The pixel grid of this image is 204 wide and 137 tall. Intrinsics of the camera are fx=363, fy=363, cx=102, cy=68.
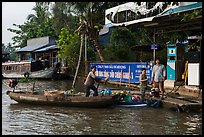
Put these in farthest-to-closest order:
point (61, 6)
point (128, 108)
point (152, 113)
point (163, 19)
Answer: point (61, 6) < point (163, 19) < point (128, 108) < point (152, 113)

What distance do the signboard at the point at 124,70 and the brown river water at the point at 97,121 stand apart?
25.4 feet

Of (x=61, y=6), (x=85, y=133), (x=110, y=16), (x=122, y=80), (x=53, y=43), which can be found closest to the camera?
→ (x=85, y=133)

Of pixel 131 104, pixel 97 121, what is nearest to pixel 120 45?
pixel 131 104

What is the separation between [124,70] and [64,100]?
9.84 m

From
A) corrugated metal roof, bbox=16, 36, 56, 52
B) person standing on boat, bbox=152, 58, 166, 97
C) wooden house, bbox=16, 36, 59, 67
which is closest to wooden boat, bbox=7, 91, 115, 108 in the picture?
person standing on boat, bbox=152, 58, 166, 97

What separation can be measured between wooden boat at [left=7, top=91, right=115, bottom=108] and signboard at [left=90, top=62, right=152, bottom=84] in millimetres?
7624

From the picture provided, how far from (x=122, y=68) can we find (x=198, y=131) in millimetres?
14073

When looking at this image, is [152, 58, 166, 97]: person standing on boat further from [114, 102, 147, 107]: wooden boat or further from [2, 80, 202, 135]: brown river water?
[2, 80, 202, 135]: brown river water

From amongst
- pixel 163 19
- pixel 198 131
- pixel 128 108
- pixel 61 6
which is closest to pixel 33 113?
pixel 128 108

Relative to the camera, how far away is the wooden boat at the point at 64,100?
540 inches

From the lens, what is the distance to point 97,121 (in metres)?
11.4

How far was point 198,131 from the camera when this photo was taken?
384 inches

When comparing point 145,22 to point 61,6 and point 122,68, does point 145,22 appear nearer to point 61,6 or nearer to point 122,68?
point 122,68

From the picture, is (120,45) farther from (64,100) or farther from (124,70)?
(64,100)
